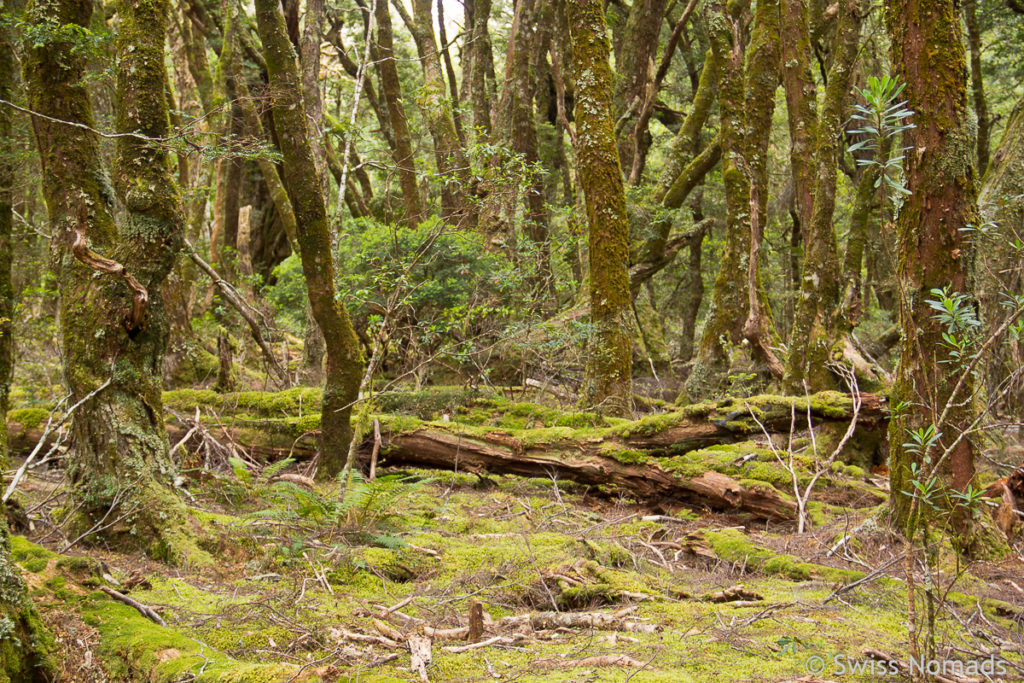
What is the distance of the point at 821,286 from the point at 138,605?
28.7ft

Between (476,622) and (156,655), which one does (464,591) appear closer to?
(476,622)

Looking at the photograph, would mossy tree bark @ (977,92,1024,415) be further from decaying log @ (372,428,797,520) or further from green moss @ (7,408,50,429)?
green moss @ (7,408,50,429)

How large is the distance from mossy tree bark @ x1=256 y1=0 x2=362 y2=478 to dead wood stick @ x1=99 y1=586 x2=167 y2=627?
323cm

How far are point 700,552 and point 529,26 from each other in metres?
10.2

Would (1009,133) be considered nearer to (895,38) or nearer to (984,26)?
(895,38)

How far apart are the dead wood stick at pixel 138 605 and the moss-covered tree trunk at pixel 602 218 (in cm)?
544

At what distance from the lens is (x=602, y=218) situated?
8453 millimetres

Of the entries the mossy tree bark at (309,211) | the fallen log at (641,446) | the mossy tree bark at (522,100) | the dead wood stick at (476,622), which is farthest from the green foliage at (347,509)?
the mossy tree bark at (522,100)

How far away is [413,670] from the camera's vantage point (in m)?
2.86

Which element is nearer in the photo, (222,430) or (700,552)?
(700,552)

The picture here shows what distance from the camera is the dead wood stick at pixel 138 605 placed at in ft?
10.8

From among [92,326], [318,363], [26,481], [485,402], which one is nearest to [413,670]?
[92,326]

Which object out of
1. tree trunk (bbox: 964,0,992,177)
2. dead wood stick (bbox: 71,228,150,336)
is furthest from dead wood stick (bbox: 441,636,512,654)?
tree trunk (bbox: 964,0,992,177)

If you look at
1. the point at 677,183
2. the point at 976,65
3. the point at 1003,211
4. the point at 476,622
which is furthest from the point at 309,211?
the point at 976,65
